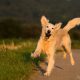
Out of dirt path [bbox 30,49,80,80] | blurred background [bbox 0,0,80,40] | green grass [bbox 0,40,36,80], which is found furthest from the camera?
blurred background [bbox 0,0,80,40]

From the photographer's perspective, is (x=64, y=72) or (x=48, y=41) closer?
(x=48, y=41)

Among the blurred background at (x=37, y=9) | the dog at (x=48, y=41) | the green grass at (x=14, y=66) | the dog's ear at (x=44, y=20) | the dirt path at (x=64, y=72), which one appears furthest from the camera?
the blurred background at (x=37, y=9)

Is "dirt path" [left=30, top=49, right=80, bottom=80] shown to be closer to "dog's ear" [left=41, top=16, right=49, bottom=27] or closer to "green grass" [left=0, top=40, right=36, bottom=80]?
"green grass" [left=0, top=40, right=36, bottom=80]

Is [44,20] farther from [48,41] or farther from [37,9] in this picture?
[37,9]

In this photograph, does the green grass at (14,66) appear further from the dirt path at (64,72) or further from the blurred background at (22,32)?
the dirt path at (64,72)

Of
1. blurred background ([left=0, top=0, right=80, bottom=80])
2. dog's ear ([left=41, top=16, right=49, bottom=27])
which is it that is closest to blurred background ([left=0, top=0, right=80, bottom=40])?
blurred background ([left=0, top=0, right=80, bottom=80])

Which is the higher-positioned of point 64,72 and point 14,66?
point 14,66

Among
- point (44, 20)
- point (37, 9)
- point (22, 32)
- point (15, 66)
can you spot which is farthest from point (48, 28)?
point (37, 9)

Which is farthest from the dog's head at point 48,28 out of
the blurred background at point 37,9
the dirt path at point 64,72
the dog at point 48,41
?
the blurred background at point 37,9

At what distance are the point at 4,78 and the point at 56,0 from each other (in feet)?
265

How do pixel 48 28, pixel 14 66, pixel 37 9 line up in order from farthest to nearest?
1. pixel 37 9
2. pixel 14 66
3. pixel 48 28

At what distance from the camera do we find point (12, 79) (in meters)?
9.82

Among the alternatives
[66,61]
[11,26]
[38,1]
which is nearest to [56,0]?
Answer: [38,1]

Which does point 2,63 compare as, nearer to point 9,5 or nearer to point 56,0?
point 9,5
